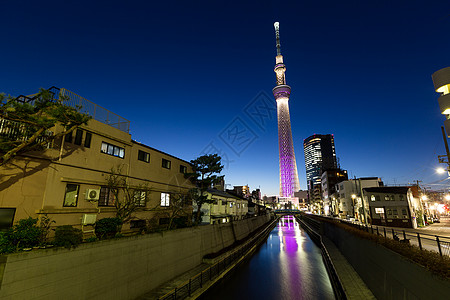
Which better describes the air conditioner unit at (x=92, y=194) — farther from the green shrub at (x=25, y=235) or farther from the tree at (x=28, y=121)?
the green shrub at (x=25, y=235)

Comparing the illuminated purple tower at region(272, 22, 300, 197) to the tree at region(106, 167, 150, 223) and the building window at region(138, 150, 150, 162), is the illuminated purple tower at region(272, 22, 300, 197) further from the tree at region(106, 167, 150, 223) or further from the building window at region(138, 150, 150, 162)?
the tree at region(106, 167, 150, 223)

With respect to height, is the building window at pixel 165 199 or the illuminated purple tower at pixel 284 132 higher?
the illuminated purple tower at pixel 284 132

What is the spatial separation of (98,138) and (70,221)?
5.71m

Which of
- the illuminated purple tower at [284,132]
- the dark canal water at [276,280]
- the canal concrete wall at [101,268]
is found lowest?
the dark canal water at [276,280]

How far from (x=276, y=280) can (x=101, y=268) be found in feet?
54.8

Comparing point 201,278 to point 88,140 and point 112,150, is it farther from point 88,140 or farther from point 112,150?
point 88,140

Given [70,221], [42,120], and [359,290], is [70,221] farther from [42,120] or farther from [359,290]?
[359,290]

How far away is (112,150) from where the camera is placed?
16.3 meters

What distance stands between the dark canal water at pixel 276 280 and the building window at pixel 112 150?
1216 cm

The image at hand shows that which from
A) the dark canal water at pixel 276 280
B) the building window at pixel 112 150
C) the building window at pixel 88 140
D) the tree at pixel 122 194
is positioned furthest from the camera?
the dark canal water at pixel 276 280

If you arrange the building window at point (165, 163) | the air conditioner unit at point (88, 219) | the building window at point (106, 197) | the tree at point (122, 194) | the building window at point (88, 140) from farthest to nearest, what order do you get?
1. the building window at point (165, 163)
2. the building window at point (106, 197)
3. the tree at point (122, 194)
4. the building window at point (88, 140)
5. the air conditioner unit at point (88, 219)

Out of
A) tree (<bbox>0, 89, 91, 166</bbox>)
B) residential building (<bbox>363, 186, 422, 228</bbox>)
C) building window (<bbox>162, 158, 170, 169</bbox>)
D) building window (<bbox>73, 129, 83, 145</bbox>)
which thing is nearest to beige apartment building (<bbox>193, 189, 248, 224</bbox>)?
building window (<bbox>162, 158, 170, 169</bbox>)

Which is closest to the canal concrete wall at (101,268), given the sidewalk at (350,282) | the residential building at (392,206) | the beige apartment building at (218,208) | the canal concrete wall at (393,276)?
the beige apartment building at (218,208)

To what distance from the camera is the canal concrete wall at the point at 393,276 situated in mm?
6654
